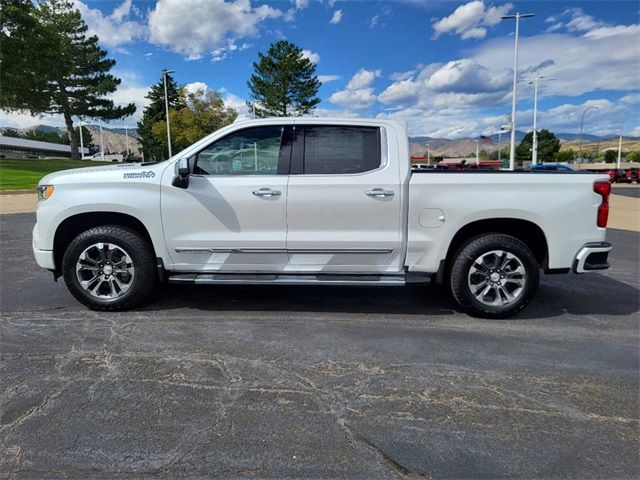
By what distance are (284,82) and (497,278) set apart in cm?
4823

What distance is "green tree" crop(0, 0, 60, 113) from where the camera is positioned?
29.4m

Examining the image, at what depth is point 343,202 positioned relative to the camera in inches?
174

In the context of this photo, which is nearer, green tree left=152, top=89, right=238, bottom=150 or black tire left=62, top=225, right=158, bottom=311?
black tire left=62, top=225, right=158, bottom=311

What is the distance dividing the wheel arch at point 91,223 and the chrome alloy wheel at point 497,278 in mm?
3269

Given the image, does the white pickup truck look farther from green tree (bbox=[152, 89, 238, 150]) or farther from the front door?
green tree (bbox=[152, 89, 238, 150])

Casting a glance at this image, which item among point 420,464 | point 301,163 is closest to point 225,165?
point 301,163

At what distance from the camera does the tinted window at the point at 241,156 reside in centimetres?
458

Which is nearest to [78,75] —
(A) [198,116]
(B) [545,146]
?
(A) [198,116]

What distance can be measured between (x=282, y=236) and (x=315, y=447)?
233 centimetres

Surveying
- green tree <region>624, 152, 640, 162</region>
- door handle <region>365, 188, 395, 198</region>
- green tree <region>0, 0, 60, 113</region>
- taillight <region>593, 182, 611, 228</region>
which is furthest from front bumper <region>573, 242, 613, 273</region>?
green tree <region>624, 152, 640, 162</region>

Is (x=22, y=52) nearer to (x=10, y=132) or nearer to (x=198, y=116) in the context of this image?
(x=198, y=116)

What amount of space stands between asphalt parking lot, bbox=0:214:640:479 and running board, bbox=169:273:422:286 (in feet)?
1.28

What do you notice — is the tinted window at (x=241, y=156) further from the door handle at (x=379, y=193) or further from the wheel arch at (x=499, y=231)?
the wheel arch at (x=499, y=231)

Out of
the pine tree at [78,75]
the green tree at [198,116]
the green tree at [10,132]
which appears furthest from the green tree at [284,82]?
the green tree at [10,132]
